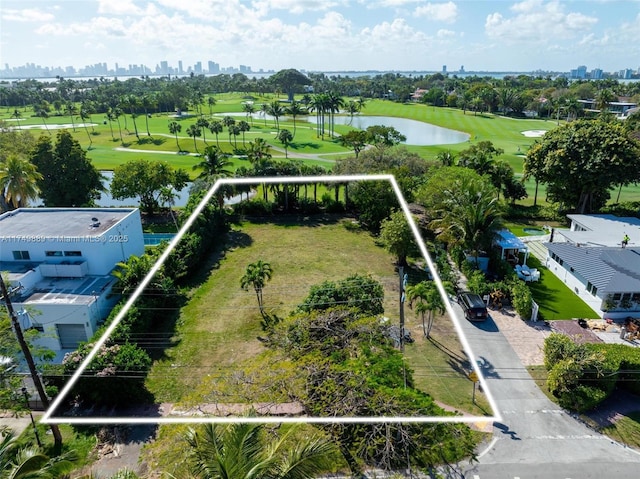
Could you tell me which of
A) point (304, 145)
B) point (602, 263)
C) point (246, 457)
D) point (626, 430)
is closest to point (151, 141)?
point (304, 145)

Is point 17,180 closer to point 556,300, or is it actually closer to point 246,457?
point 246,457

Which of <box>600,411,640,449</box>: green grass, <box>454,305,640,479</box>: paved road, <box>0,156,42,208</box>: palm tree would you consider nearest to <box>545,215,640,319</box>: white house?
<box>600,411,640,449</box>: green grass

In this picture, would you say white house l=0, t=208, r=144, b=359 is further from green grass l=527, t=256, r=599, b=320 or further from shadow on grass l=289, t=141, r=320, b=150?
shadow on grass l=289, t=141, r=320, b=150

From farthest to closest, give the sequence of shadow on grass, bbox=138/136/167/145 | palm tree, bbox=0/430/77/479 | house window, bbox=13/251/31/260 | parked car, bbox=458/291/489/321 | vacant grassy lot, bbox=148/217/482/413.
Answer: shadow on grass, bbox=138/136/167/145, house window, bbox=13/251/31/260, parked car, bbox=458/291/489/321, vacant grassy lot, bbox=148/217/482/413, palm tree, bbox=0/430/77/479

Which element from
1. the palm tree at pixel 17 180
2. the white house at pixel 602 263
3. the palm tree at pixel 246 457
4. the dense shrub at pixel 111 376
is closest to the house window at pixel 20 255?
the palm tree at pixel 17 180

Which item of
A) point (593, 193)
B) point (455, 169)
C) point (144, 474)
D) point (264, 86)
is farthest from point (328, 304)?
point (264, 86)

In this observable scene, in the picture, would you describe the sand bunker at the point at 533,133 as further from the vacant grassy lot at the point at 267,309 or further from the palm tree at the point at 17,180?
the palm tree at the point at 17,180
